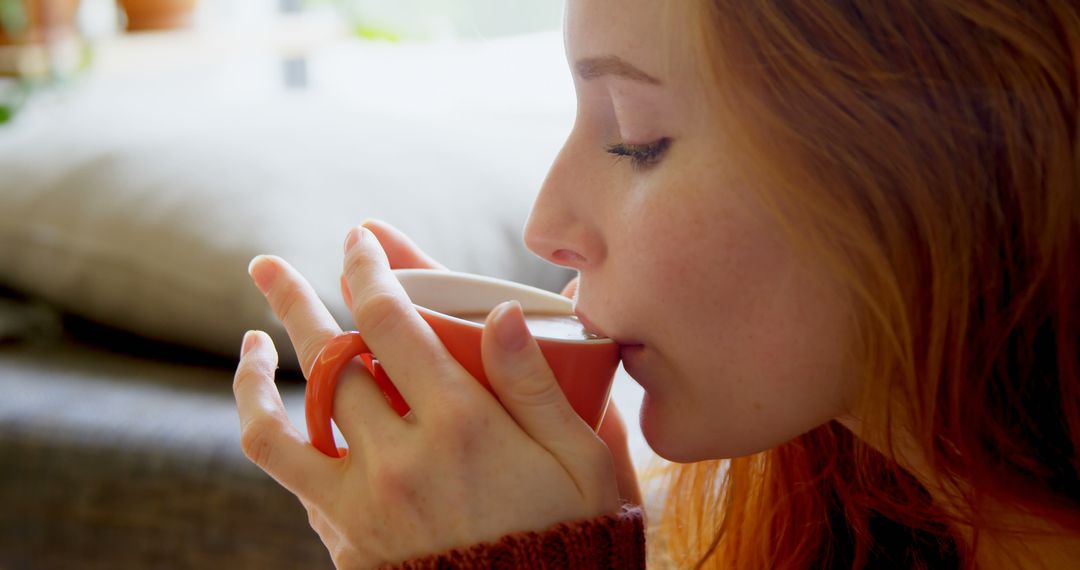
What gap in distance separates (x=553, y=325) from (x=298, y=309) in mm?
207

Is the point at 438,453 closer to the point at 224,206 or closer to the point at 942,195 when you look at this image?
the point at 942,195

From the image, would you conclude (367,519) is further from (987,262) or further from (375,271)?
(987,262)

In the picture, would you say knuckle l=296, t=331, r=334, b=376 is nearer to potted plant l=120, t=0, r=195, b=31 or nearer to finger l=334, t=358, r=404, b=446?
finger l=334, t=358, r=404, b=446

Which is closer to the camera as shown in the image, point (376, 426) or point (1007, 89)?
point (1007, 89)

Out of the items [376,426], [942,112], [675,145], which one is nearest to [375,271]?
[376,426]

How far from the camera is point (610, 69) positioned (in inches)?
28.7

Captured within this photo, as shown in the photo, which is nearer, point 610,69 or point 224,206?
point 610,69

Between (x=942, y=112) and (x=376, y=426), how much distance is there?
0.43 metres

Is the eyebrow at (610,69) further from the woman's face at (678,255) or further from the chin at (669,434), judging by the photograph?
the chin at (669,434)

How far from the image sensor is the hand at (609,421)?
1.01 m

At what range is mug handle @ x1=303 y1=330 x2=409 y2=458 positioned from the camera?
0.80 metres

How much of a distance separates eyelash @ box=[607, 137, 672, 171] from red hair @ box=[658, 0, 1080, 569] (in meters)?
0.06

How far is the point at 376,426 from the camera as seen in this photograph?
79 cm

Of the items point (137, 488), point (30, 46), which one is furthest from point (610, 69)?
point (30, 46)
